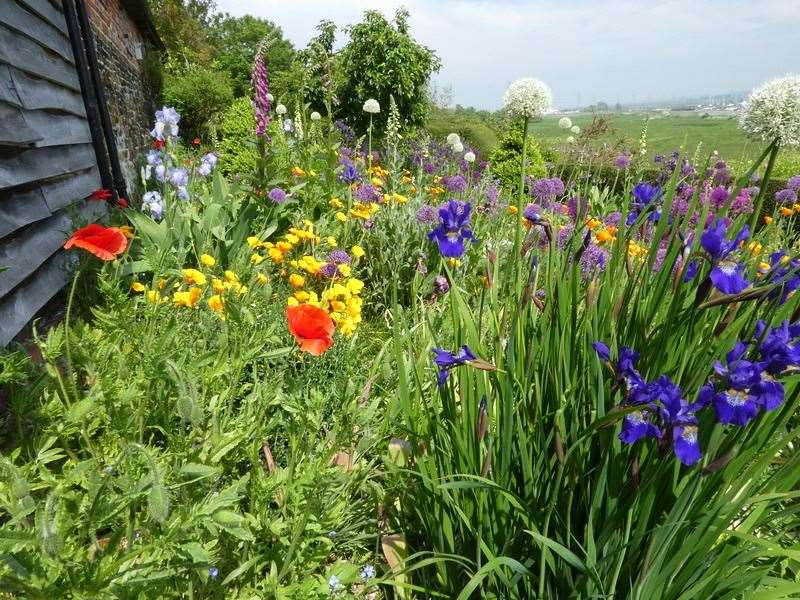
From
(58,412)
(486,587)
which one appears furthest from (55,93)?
(486,587)

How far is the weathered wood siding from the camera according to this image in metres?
2.52

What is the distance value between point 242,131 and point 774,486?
1007 centimetres

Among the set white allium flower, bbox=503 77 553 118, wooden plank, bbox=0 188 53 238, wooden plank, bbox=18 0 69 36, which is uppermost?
wooden plank, bbox=18 0 69 36

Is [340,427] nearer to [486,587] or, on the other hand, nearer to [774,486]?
[486,587]

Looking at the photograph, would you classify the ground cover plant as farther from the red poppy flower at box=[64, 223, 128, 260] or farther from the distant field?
the distant field

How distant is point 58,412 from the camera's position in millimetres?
1461

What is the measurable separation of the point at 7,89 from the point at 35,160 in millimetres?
441

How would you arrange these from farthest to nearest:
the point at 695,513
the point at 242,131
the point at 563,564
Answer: the point at 242,131
the point at 563,564
the point at 695,513

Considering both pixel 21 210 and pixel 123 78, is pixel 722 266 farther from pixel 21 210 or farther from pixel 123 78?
pixel 123 78

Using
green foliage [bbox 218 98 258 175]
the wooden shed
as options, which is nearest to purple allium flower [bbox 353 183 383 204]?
the wooden shed

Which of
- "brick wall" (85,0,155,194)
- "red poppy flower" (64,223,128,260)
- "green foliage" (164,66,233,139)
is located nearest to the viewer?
"red poppy flower" (64,223,128,260)

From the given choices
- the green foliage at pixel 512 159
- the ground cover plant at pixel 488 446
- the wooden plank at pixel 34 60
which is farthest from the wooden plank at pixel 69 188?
the green foliage at pixel 512 159

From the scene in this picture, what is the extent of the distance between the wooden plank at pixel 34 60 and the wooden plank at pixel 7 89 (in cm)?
5

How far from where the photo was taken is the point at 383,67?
13.2m
